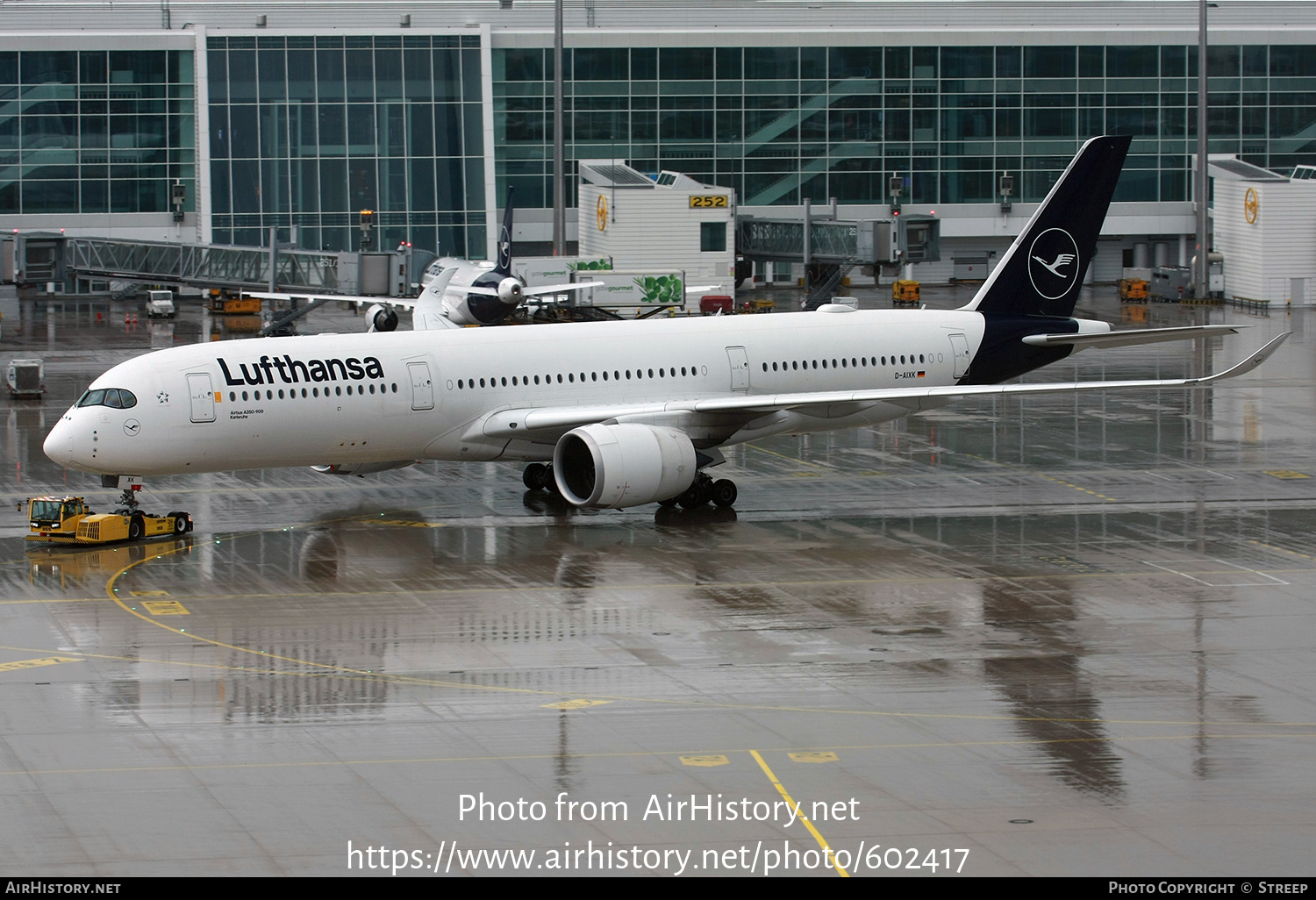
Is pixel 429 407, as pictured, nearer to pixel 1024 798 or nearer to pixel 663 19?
pixel 1024 798

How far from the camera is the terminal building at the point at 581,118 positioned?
10606 cm

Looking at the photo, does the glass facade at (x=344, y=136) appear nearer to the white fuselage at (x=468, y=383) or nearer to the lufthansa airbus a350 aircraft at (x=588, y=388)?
the lufthansa airbus a350 aircraft at (x=588, y=388)

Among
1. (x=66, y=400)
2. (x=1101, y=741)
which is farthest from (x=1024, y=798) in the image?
(x=66, y=400)

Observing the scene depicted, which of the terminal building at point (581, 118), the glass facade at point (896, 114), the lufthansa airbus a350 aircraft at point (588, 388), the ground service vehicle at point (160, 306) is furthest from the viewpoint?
the glass facade at point (896, 114)

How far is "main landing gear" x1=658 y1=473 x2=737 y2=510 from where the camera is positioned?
125 ft

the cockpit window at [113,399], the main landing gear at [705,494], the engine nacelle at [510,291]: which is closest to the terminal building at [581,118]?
the engine nacelle at [510,291]

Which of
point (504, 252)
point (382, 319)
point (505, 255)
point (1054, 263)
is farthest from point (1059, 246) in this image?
point (504, 252)

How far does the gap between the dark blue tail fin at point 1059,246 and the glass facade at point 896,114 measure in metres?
67.6

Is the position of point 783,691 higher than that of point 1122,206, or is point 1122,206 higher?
point 1122,206

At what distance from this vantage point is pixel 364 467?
3925 centimetres

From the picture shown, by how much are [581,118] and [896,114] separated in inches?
785

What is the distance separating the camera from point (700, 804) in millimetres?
19516

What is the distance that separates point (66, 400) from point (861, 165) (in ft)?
215

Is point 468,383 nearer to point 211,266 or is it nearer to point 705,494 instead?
point 705,494
